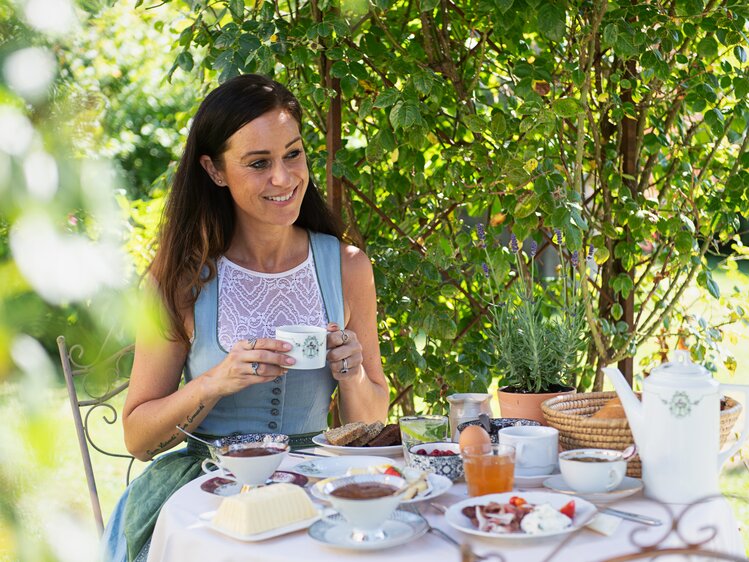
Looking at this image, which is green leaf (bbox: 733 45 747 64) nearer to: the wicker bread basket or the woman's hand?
the wicker bread basket

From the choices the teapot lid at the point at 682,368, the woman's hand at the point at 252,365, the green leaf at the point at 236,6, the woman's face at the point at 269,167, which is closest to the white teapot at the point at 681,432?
the teapot lid at the point at 682,368

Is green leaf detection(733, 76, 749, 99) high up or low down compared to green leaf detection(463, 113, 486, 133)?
up

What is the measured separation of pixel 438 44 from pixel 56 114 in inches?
106

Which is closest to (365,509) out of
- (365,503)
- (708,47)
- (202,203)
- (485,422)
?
(365,503)

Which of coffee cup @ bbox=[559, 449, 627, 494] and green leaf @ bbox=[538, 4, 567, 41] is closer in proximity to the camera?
coffee cup @ bbox=[559, 449, 627, 494]

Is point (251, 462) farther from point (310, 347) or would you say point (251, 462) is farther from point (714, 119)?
point (714, 119)

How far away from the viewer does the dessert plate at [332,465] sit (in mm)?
1539

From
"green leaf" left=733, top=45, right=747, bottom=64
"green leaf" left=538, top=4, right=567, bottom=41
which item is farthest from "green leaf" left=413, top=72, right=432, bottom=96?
"green leaf" left=733, top=45, right=747, bottom=64

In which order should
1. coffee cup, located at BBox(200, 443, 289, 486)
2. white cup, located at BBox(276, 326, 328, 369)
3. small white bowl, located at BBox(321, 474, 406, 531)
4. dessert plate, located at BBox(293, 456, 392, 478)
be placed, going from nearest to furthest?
small white bowl, located at BBox(321, 474, 406, 531)
coffee cup, located at BBox(200, 443, 289, 486)
dessert plate, located at BBox(293, 456, 392, 478)
white cup, located at BBox(276, 326, 328, 369)

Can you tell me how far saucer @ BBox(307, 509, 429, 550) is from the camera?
3.95 feet

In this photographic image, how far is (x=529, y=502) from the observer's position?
1310 millimetres

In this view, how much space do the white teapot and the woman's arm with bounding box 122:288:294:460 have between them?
67 cm

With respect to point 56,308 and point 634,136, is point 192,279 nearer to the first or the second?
point 634,136

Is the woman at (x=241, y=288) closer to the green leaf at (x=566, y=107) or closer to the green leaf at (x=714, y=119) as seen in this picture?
the green leaf at (x=566, y=107)
